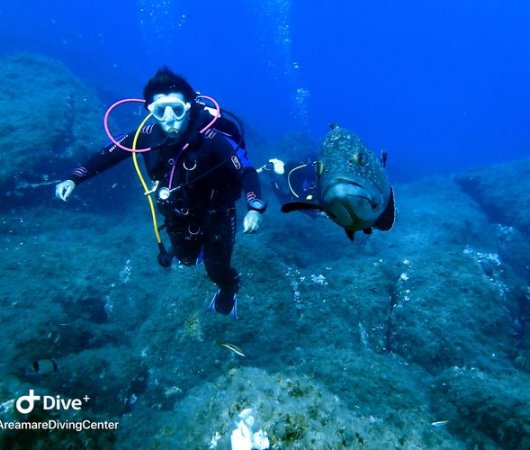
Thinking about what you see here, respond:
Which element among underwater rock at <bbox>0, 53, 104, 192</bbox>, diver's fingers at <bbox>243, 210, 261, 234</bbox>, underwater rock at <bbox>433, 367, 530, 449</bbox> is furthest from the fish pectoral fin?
underwater rock at <bbox>0, 53, 104, 192</bbox>

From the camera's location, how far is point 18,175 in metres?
7.84

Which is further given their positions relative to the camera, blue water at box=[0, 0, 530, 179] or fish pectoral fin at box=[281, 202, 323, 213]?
blue water at box=[0, 0, 530, 179]

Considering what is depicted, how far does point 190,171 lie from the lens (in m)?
3.85

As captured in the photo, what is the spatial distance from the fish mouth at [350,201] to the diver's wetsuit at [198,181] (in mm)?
2406

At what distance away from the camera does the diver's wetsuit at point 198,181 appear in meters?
3.88

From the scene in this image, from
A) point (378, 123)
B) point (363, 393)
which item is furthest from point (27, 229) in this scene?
point (378, 123)

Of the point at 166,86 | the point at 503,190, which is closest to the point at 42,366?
the point at 166,86

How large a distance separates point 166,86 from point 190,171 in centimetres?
98

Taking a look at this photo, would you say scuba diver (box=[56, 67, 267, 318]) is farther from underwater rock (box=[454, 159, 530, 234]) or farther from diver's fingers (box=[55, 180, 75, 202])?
underwater rock (box=[454, 159, 530, 234])

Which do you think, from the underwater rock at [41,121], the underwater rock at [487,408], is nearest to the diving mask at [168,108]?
the underwater rock at [487,408]

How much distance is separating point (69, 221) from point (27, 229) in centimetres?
95

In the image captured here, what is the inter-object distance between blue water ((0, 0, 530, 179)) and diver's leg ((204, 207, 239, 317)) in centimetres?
2438

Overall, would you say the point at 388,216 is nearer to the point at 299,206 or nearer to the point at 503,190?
the point at 299,206

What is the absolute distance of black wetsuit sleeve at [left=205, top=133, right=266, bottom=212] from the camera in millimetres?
3955
